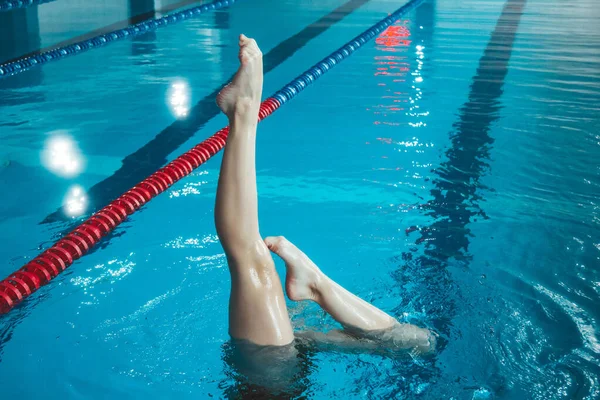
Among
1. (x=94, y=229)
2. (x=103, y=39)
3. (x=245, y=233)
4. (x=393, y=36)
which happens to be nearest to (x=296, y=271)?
(x=245, y=233)

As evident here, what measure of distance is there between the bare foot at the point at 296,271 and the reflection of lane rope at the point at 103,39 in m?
4.92

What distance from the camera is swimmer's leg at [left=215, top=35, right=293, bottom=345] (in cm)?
201

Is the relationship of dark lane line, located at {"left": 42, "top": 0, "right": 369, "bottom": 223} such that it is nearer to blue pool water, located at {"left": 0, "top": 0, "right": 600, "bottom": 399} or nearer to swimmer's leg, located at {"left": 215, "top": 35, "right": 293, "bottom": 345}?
blue pool water, located at {"left": 0, "top": 0, "right": 600, "bottom": 399}

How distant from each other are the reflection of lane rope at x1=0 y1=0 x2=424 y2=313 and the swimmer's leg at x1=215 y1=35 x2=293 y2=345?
1.09 meters

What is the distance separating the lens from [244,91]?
207 cm

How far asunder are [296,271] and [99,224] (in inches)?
57.1

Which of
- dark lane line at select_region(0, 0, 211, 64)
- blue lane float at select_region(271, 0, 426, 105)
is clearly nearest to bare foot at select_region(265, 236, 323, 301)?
blue lane float at select_region(271, 0, 426, 105)

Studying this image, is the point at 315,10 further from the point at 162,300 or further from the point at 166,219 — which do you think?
the point at 162,300

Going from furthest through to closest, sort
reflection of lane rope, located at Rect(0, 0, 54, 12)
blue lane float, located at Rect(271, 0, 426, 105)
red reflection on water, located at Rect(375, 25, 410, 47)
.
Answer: reflection of lane rope, located at Rect(0, 0, 54, 12) < red reflection on water, located at Rect(375, 25, 410, 47) < blue lane float, located at Rect(271, 0, 426, 105)

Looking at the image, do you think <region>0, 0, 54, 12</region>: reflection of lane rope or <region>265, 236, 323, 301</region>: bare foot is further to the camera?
<region>0, 0, 54, 12</region>: reflection of lane rope

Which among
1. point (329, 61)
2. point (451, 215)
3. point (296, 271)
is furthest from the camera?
point (329, 61)

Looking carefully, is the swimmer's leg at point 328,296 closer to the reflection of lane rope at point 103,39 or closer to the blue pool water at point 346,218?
the blue pool water at point 346,218

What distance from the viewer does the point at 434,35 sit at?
8234mm

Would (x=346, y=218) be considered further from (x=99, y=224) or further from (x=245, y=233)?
(x=245, y=233)
